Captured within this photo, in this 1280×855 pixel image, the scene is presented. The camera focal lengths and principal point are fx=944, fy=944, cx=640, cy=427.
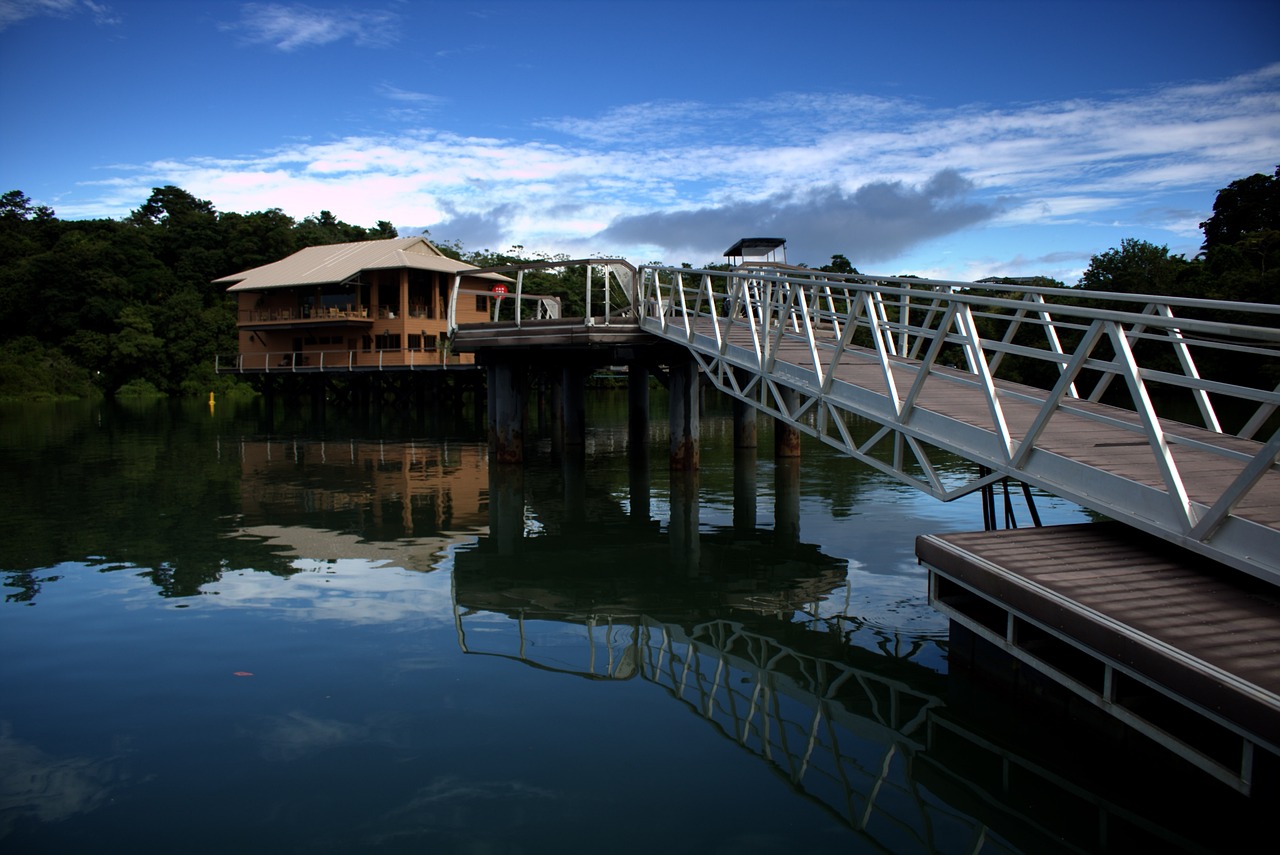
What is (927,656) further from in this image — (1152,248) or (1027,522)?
(1152,248)

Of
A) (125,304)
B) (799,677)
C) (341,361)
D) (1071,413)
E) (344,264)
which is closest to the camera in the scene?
(799,677)

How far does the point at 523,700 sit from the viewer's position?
7.00m

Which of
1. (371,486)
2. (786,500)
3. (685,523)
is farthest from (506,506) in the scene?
(786,500)

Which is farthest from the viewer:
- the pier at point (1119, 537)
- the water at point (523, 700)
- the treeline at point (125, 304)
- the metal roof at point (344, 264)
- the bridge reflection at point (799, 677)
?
the treeline at point (125, 304)

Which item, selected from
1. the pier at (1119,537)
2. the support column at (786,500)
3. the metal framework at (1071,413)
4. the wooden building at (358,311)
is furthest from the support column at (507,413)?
the wooden building at (358,311)

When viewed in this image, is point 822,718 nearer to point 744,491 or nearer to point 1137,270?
point 744,491

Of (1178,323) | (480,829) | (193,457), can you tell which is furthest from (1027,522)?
(193,457)

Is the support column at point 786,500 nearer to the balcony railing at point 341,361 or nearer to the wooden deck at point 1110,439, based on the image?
the wooden deck at point 1110,439

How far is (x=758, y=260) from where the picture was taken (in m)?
23.9

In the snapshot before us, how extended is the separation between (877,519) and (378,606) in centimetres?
790

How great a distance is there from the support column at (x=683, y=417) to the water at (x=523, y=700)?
3878 millimetres

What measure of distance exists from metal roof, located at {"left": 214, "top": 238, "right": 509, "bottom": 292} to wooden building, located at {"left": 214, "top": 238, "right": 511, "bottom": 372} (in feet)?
0.29

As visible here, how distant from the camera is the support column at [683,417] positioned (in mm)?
18703

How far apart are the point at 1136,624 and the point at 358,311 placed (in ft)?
143
